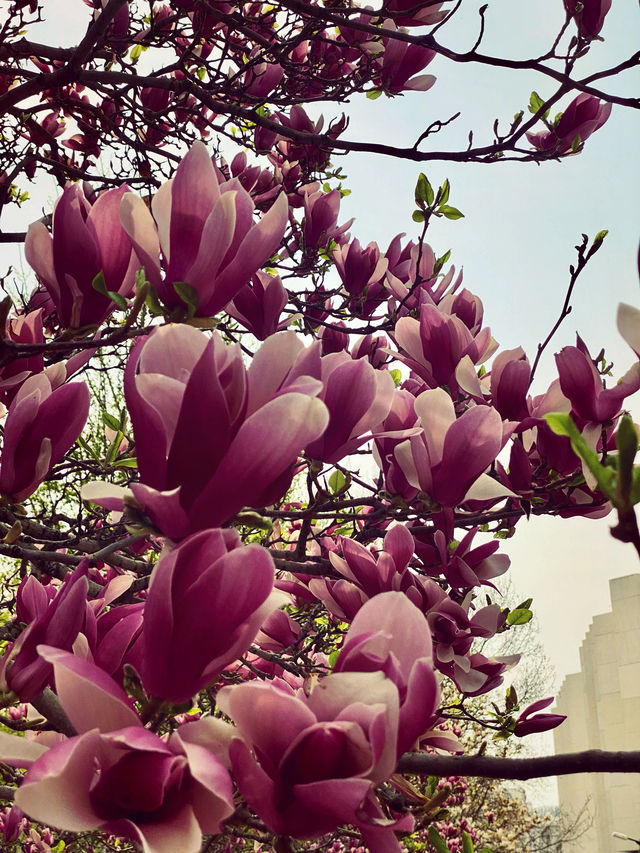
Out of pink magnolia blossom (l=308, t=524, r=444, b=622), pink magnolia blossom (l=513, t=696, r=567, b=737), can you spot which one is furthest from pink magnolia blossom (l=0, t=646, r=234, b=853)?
pink magnolia blossom (l=513, t=696, r=567, b=737)

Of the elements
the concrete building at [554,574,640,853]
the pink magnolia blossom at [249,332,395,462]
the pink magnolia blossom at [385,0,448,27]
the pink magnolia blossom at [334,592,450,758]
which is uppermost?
the pink magnolia blossom at [385,0,448,27]

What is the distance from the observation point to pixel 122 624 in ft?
1.93

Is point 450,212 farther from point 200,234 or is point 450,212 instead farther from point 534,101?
point 200,234

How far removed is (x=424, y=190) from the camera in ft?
4.95

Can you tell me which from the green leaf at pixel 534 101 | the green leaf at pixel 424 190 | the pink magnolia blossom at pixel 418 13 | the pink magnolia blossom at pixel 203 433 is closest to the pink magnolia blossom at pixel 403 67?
the pink magnolia blossom at pixel 418 13

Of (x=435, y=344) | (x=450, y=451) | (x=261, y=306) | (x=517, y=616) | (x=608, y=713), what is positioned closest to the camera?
(x=450, y=451)

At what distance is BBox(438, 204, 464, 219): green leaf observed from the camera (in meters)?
1.55

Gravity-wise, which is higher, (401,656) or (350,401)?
(350,401)

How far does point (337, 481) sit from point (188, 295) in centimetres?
75

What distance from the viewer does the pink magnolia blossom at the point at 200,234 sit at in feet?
1.97

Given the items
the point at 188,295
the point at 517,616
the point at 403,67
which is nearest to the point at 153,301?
the point at 188,295

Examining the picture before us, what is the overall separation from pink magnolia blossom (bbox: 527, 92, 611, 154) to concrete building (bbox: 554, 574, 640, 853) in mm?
16242

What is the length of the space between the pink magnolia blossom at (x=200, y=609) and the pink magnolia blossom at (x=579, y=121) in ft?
5.12

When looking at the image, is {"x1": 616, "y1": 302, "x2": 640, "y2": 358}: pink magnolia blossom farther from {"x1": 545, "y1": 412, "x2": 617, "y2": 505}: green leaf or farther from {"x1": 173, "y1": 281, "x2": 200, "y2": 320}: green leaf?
{"x1": 173, "y1": 281, "x2": 200, "y2": 320}: green leaf
